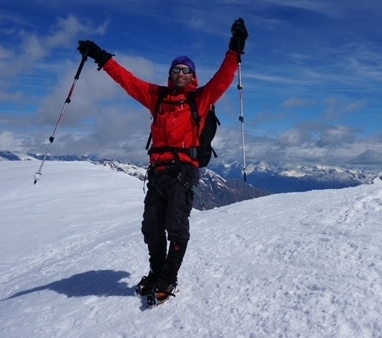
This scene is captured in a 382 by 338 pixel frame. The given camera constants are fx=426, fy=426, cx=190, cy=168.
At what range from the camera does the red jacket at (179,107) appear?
214 inches

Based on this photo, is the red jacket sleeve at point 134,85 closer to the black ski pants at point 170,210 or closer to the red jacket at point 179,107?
the red jacket at point 179,107

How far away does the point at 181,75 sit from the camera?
18.7ft

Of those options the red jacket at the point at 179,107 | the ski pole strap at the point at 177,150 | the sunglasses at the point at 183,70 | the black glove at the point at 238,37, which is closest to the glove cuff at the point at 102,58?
the red jacket at the point at 179,107

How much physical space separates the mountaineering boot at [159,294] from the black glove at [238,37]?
326 centimetres

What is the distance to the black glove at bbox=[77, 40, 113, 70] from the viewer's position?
6.25 m

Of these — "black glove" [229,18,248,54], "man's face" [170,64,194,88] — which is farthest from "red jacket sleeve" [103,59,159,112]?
"black glove" [229,18,248,54]

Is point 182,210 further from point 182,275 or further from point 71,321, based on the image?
point 71,321

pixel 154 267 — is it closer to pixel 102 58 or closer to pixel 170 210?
pixel 170 210

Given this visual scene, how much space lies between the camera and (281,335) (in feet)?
14.4

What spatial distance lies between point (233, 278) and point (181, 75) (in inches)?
114

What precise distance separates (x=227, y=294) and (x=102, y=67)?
12.0 ft

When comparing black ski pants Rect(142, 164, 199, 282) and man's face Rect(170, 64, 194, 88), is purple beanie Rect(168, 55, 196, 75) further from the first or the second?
black ski pants Rect(142, 164, 199, 282)

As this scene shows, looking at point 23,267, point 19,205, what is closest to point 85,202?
point 19,205

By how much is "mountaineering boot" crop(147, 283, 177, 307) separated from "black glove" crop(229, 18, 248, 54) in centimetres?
326
